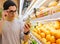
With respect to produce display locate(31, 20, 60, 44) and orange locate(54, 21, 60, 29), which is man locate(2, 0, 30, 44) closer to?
produce display locate(31, 20, 60, 44)

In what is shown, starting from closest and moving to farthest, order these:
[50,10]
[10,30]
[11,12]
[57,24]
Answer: [57,24], [50,10], [11,12], [10,30]

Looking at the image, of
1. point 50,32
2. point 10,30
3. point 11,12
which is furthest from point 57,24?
point 10,30

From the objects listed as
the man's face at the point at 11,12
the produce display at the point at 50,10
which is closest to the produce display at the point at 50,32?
the produce display at the point at 50,10

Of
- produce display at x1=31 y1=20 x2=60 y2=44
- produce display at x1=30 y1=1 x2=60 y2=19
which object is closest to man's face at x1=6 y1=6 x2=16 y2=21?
produce display at x1=30 y1=1 x2=60 y2=19

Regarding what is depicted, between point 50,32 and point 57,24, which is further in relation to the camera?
point 50,32

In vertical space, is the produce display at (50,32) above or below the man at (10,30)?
above

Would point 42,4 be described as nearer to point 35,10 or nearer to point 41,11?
point 41,11

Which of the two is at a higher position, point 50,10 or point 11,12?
point 50,10

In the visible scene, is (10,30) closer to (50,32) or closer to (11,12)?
(11,12)

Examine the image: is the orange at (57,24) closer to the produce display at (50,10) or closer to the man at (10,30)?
the produce display at (50,10)

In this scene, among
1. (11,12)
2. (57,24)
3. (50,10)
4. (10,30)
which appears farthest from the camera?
(10,30)

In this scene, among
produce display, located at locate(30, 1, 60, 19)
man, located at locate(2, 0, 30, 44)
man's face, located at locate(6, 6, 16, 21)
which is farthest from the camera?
man, located at locate(2, 0, 30, 44)

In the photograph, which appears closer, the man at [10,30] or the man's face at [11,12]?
the man's face at [11,12]

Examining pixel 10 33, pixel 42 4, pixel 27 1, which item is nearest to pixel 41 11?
pixel 42 4
